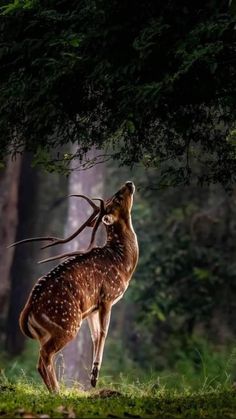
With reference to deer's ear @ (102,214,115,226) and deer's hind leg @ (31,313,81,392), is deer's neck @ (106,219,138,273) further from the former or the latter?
deer's hind leg @ (31,313,81,392)

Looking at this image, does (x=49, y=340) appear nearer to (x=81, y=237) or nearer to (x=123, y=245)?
(x=123, y=245)

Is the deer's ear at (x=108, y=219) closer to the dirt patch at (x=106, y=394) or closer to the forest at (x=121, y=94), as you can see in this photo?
the forest at (x=121, y=94)

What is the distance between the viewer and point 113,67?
7039 millimetres

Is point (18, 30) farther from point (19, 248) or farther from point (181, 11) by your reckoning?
point (19, 248)

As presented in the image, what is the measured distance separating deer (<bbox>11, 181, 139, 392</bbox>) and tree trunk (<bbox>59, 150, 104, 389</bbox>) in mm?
8347

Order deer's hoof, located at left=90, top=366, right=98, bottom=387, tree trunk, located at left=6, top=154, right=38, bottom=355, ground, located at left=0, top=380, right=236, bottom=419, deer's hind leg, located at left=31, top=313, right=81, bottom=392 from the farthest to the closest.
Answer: tree trunk, located at left=6, top=154, right=38, bottom=355 < deer's hoof, located at left=90, top=366, right=98, bottom=387 < deer's hind leg, located at left=31, top=313, right=81, bottom=392 < ground, located at left=0, top=380, right=236, bottom=419

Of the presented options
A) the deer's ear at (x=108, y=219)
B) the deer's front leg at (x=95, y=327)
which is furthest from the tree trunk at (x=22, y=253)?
the deer's front leg at (x=95, y=327)

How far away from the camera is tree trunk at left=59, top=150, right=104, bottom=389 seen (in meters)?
17.6

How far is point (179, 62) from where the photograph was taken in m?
6.82

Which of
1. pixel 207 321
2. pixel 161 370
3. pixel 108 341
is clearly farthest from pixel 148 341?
pixel 108 341

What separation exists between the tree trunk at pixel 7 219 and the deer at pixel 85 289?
10.5 meters

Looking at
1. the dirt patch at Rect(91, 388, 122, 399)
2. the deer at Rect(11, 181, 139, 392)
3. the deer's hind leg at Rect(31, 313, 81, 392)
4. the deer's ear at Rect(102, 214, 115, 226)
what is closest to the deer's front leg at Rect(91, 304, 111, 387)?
the deer at Rect(11, 181, 139, 392)

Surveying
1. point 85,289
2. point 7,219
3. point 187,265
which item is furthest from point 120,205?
point 187,265

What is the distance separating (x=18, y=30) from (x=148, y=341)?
16599mm
